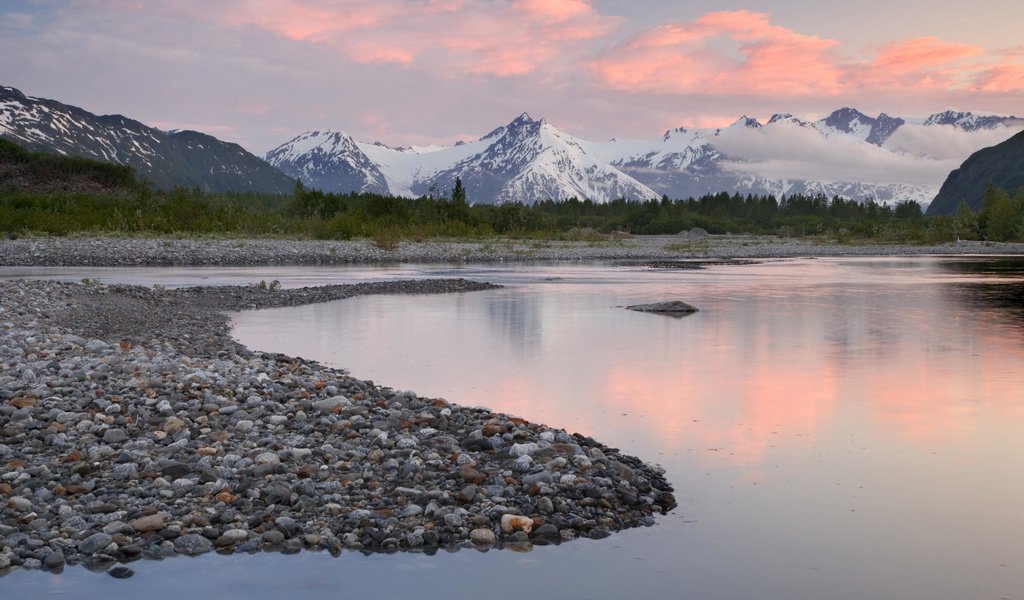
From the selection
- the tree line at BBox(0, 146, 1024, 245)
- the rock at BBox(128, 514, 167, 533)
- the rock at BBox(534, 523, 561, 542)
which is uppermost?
the tree line at BBox(0, 146, 1024, 245)

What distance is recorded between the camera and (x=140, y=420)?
11016mm

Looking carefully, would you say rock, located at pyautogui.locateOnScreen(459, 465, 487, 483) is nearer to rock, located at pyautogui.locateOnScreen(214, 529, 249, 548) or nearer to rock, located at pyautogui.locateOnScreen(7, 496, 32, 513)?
rock, located at pyautogui.locateOnScreen(214, 529, 249, 548)

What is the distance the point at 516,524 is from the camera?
8180mm

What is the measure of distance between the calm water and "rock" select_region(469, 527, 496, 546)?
0.47 feet

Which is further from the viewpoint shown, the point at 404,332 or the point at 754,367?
the point at 404,332

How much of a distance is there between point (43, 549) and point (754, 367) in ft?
44.4

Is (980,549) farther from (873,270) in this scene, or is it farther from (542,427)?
(873,270)

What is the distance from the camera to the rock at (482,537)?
26.2ft

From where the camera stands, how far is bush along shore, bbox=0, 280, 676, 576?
7.84 metres

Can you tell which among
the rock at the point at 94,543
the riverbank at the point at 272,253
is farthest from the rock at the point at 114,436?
the riverbank at the point at 272,253

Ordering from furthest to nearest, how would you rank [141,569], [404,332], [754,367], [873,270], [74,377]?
[873,270]
[404,332]
[754,367]
[74,377]
[141,569]

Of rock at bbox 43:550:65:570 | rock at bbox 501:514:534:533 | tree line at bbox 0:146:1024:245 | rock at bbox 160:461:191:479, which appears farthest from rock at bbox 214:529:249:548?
A: tree line at bbox 0:146:1024:245

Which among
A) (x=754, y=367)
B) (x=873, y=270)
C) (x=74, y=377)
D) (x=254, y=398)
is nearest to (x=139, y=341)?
(x=74, y=377)

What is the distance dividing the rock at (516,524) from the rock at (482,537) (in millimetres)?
175
